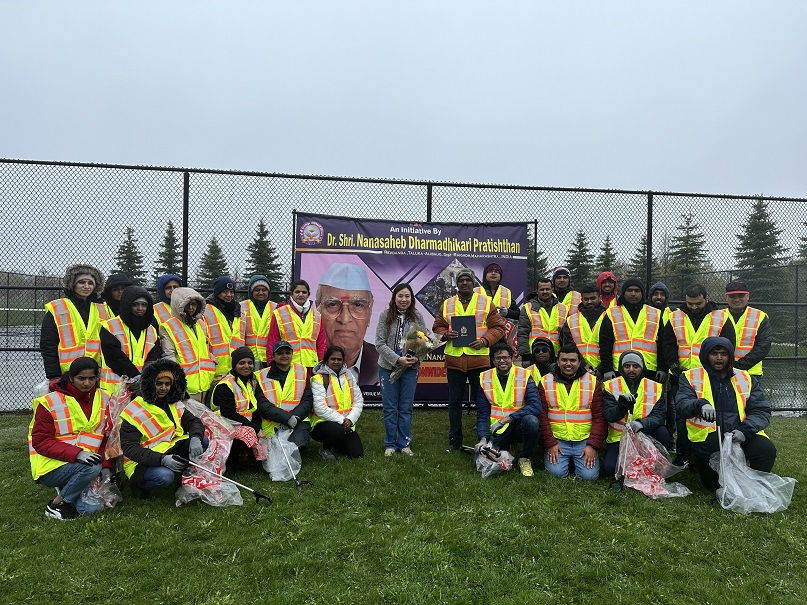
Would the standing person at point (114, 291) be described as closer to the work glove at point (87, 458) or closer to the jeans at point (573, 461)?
the work glove at point (87, 458)

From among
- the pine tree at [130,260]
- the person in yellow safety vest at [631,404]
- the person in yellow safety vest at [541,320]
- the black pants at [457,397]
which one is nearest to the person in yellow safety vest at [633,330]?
the person in yellow safety vest at [631,404]

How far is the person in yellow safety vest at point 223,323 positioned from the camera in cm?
532

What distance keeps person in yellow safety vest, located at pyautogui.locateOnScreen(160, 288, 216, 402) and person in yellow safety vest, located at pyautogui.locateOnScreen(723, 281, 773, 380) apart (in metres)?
5.37

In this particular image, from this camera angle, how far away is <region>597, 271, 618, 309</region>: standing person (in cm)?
581

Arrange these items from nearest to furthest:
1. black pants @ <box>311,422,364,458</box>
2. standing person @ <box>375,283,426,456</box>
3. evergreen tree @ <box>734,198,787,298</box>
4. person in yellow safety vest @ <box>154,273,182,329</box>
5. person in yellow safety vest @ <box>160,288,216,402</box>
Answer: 1. person in yellow safety vest @ <box>160,288,216,402</box>
2. person in yellow safety vest @ <box>154,273,182,329</box>
3. black pants @ <box>311,422,364,458</box>
4. standing person @ <box>375,283,426,456</box>
5. evergreen tree @ <box>734,198,787,298</box>

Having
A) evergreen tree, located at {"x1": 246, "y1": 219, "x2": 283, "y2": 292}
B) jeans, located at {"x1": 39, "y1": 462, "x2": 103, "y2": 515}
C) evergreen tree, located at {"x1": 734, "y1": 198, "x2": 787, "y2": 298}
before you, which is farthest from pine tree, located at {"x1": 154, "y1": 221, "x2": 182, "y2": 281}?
evergreen tree, located at {"x1": 734, "y1": 198, "x2": 787, "y2": 298}

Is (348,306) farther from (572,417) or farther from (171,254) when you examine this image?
(572,417)

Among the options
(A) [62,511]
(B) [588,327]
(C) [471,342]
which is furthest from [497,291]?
(A) [62,511]

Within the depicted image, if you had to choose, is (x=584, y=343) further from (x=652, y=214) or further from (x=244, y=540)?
(x=244, y=540)

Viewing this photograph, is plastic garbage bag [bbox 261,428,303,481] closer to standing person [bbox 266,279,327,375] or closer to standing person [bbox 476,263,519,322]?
standing person [bbox 266,279,327,375]

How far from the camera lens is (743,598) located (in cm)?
279

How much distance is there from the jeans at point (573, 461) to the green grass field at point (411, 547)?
16 cm

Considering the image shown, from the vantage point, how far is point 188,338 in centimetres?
488

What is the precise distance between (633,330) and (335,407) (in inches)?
131
